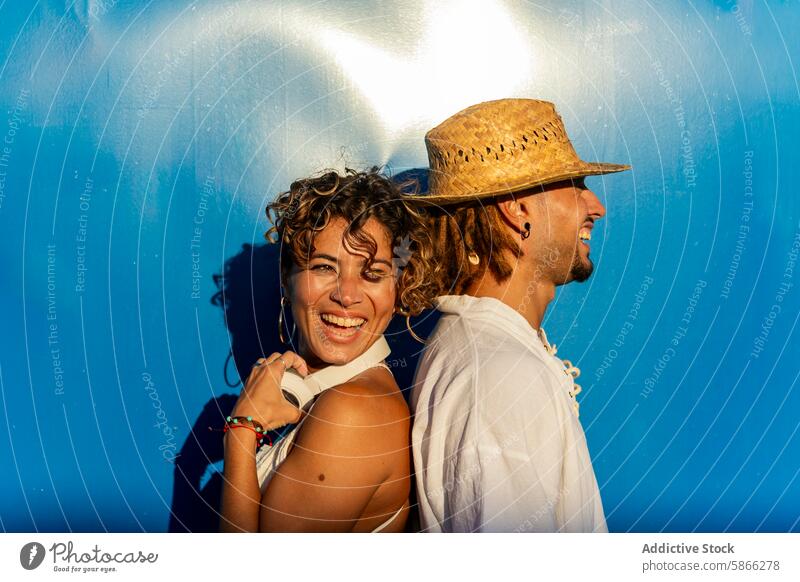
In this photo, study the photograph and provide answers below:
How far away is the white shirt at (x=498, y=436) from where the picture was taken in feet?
5.92

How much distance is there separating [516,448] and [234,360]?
37.4 inches

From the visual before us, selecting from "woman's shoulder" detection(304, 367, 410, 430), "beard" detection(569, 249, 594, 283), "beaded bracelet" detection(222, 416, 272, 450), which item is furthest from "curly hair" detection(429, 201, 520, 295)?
"beaded bracelet" detection(222, 416, 272, 450)

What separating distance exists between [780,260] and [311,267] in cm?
129

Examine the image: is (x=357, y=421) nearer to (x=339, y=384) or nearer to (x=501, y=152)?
(x=339, y=384)

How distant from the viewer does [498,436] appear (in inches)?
71.0

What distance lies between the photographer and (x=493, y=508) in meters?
1.80

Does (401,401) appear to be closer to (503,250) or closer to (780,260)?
(503,250)

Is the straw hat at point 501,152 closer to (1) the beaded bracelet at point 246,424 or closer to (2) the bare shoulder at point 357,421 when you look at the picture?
(2) the bare shoulder at point 357,421

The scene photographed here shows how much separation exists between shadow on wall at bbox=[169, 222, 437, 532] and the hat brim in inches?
19.0

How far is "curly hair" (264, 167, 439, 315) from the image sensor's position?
2010mm

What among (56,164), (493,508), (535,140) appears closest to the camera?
(493,508)

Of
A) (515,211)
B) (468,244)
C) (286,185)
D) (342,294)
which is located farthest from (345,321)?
(286,185)

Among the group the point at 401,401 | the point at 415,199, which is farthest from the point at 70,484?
the point at 415,199

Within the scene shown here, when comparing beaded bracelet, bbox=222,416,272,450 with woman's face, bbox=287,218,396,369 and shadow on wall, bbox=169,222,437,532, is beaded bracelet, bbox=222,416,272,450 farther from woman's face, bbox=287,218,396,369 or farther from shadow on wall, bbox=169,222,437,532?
shadow on wall, bbox=169,222,437,532
